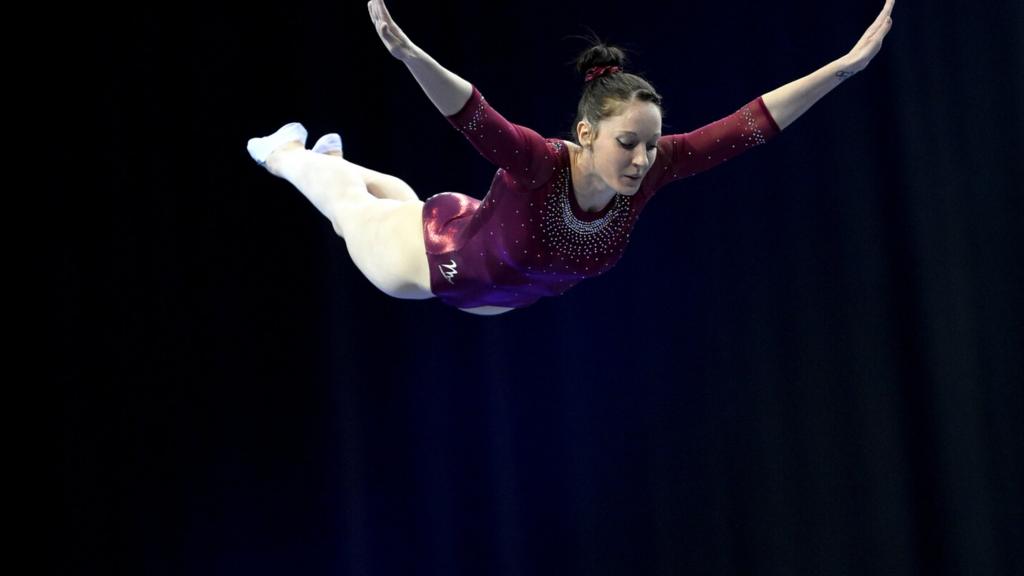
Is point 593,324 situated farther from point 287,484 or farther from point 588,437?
point 287,484

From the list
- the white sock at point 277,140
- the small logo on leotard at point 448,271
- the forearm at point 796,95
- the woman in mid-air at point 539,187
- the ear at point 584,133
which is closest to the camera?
the woman in mid-air at point 539,187

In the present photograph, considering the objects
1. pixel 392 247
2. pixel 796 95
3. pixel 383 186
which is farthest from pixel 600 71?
pixel 383 186

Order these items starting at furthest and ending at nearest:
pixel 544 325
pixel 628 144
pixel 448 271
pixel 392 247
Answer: pixel 544 325 < pixel 392 247 < pixel 448 271 < pixel 628 144

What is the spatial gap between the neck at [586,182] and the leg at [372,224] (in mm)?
506

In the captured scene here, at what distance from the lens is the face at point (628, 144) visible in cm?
226

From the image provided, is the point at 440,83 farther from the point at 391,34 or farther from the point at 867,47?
the point at 867,47

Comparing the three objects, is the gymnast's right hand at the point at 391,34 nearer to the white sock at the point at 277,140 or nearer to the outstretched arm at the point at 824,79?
the outstretched arm at the point at 824,79

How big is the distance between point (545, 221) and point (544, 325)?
1.65 meters

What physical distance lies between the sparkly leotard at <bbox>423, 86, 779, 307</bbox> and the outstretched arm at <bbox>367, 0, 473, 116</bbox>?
205mm

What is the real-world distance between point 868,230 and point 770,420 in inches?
26.9

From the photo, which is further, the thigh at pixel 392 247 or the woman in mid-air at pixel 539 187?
the thigh at pixel 392 247

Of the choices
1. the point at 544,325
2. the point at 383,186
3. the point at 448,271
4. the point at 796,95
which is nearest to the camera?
the point at 796,95

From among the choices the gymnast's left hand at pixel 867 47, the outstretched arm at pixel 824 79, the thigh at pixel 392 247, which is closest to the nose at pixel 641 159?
the outstretched arm at pixel 824 79

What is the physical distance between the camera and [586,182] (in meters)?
2.40
